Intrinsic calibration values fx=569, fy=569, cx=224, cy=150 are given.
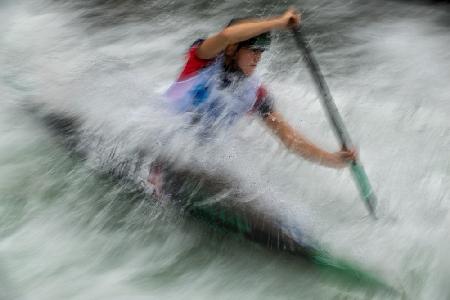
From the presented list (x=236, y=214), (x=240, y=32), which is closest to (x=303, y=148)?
(x=236, y=214)

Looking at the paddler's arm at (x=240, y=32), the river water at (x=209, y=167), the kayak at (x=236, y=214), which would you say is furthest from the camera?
the river water at (x=209, y=167)

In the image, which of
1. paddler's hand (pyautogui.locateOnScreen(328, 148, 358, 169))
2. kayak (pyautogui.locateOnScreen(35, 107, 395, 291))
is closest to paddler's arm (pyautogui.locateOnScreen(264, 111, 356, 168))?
paddler's hand (pyautogui.locateOnScreen(328, 148, 358, 169))

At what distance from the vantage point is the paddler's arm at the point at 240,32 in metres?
3.34

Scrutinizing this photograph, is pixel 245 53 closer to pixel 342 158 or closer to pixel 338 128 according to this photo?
pixel 338 128

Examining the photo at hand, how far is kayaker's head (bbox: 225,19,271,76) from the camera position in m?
3.43

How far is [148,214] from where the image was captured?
413 centimetres

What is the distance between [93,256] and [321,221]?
1597 mm

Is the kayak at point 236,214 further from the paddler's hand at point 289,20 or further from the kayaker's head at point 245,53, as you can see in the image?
the paddler's hand at point 289,20

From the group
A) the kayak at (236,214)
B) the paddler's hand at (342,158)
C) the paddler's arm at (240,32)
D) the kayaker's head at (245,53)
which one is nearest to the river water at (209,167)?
the kayak at (236,214)

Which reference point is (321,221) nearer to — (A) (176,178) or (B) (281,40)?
(A) (176,178)

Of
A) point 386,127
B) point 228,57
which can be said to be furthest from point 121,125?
point 386,127

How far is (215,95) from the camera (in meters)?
3.76

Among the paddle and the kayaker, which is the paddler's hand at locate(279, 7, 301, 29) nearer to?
the kayaker

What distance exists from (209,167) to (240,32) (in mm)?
1090
